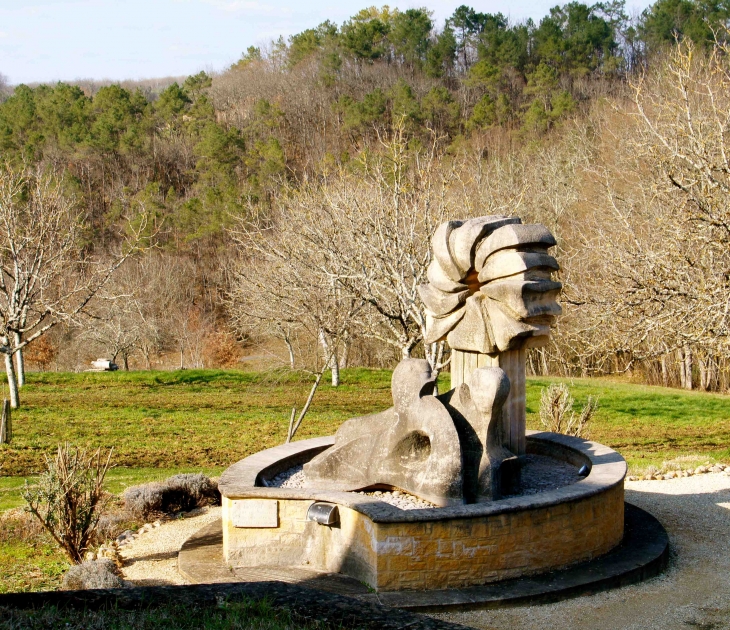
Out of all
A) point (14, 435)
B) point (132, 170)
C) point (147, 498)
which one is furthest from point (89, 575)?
point (132, 170)

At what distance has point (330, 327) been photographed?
1502cm

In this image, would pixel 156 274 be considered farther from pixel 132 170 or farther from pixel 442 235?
pixel 442 235

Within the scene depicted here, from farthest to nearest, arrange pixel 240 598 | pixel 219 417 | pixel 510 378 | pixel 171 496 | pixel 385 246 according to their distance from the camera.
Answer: pixel 219 417 < pixel 385 246 < pixel 171 496 < pixel 510 378 < pixel 240 598

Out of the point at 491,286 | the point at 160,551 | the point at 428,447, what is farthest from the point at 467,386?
the point at 160,551

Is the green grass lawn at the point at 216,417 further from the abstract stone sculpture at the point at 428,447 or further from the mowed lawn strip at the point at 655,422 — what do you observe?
the abstract stone sculpture at the point at 428,447

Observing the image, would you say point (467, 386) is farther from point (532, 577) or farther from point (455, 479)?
point (532, 577)

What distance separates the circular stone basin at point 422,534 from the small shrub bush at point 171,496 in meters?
2.16

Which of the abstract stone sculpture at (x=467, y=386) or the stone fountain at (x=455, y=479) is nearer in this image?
the stone fountain at (x=455, y=479)

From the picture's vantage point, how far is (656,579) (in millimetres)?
7066

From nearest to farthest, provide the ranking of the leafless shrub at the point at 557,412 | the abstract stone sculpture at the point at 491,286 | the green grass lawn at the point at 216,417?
the abstract stone sculpture at the point at 491,286 < the leafless shrub at the point at 557,412 < the green grass lawn at the point at 216,417

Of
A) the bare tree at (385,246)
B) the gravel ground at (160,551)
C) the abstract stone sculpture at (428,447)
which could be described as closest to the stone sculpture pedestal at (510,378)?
the abstract stone sculpture at (428,447)

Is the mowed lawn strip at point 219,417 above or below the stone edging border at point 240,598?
below

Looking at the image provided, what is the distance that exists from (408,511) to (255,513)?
144cm

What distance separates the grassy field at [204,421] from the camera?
40.7 ft
